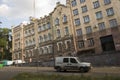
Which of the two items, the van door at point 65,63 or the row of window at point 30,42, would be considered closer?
the van door at point 65,63

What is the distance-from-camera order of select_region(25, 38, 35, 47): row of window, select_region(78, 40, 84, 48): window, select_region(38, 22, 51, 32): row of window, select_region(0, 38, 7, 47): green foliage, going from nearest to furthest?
select_region(78, 40, 84, 48): window < select_region(38, 22, 51, 32): row of window < select_region(25, 38, 35, 47): row of window < select_region(0, 38, 7, 47): green foliage

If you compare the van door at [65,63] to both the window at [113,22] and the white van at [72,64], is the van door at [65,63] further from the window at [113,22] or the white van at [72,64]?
the window at [113,22]

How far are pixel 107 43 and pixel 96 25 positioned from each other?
537 centimetres

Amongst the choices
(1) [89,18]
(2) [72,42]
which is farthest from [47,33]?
(1) [89,18]

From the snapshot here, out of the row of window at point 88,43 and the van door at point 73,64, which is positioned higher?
the row of window at point 88,43

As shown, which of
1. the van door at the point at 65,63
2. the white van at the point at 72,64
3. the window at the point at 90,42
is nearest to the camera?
the white van at the point at 72,64

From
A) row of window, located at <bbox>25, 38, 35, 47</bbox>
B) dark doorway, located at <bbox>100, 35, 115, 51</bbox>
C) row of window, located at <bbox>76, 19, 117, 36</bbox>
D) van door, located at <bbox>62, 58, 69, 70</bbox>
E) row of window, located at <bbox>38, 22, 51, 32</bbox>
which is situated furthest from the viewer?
row of window, located at <bbox>25, 38, 35, 47</bbox>

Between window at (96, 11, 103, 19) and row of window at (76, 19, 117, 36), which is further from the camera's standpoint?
window at (96, 11, 103, 19)

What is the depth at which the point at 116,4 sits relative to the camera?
1639 inches

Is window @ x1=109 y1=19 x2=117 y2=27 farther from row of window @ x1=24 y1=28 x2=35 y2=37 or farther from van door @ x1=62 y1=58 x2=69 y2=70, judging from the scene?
row of window @ x1=24 y1=28 x2=35 y2=37

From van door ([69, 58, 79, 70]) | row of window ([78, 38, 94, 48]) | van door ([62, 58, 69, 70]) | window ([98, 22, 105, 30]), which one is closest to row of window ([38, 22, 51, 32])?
row of window ([78, 38, 94, 48])

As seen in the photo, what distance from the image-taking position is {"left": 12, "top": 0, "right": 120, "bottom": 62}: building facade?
1656 inches

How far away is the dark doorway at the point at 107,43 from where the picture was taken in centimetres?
4115

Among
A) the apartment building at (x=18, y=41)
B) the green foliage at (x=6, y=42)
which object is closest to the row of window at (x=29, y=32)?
the apartment building at (x=18, y=41)
